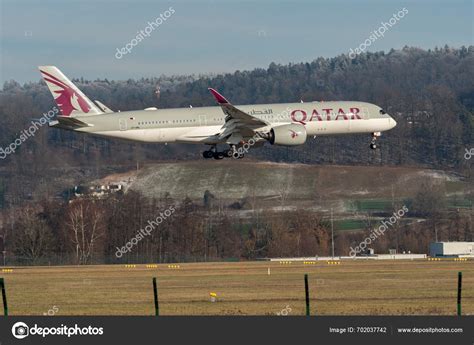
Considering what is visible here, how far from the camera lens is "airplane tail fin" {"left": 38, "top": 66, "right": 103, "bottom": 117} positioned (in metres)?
79.3

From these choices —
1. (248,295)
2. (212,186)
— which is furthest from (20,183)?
(248,295)

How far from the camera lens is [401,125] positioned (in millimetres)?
170000

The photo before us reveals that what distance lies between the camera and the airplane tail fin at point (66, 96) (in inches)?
3123

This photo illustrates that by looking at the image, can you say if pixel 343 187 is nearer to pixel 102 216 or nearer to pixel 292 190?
pixel 292 190
